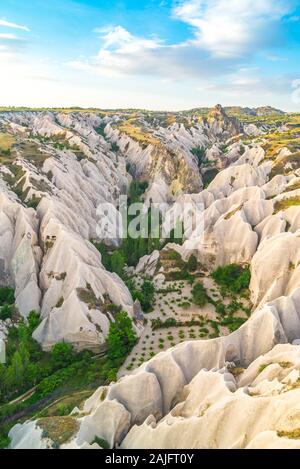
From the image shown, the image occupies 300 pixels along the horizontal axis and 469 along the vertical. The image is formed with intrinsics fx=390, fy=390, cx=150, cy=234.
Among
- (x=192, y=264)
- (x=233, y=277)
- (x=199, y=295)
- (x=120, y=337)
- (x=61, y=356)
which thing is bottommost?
(x=61, y=356)

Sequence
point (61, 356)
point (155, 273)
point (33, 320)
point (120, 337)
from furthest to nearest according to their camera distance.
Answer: point (155, 273) < point (33, 320) < point (120, 337) < point (61, 356)

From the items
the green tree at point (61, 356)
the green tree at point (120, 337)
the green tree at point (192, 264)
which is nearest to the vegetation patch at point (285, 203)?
the green tree at point (192, 264)

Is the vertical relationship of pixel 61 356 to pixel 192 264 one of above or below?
below

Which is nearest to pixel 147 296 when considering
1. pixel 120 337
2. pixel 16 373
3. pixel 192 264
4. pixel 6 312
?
pixel 120 337

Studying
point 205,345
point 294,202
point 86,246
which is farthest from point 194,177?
point 205,345

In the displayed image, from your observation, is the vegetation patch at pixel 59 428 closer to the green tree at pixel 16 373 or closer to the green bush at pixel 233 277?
the green tree at pixel 16 373

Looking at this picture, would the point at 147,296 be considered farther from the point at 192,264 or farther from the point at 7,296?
the point at 7,296

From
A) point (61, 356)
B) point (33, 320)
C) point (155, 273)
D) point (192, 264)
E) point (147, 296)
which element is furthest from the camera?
point (155, 273)
